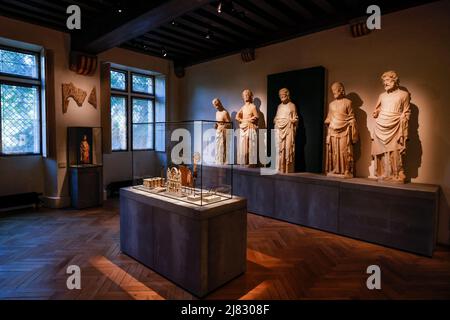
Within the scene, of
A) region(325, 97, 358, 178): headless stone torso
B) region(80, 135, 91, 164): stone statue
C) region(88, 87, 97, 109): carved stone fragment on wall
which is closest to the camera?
region(325, 97, 358, 178): headless stone torso

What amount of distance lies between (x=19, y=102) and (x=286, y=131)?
5.30 meters

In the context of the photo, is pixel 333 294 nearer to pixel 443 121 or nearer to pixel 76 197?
pixel 443 121

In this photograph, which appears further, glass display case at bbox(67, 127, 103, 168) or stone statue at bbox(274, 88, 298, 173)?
glass display case at bbox(67, 127, 103, 168)

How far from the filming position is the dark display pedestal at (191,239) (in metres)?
2.59

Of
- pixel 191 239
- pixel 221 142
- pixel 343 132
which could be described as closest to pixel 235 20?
pixel 221 142

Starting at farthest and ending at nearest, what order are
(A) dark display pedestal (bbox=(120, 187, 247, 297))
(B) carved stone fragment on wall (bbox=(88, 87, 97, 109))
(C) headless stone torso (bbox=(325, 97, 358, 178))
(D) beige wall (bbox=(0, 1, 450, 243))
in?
(B) carved stone fragment on wall (bbox=(88, 87, 97, 109)) < (C) headless stone torso (bbox=(325, 97, 358, 178)) < (D) beige wall (bbox=(0, 1, 450, 243)) < (A) dark display pedestal (bbox=(120, 187, 247, 297))

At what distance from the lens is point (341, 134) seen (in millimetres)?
4574

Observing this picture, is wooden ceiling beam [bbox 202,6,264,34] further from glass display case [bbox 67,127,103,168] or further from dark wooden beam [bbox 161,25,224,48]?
glass display case [bbox 67,127,103,168]

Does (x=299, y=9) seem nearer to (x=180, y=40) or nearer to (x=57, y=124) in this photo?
(x=180, y=40)

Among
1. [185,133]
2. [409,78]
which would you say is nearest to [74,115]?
[185,133]

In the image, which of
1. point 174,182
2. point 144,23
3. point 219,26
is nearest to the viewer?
point 174,182

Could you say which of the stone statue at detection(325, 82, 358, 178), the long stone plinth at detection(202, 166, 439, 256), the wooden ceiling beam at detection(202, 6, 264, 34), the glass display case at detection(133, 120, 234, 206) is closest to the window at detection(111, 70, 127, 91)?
the glass display case at detection(133, 120, 234, 206)

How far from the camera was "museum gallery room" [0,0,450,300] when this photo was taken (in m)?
2.91

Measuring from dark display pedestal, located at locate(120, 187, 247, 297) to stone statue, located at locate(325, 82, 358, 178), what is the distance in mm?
2409
